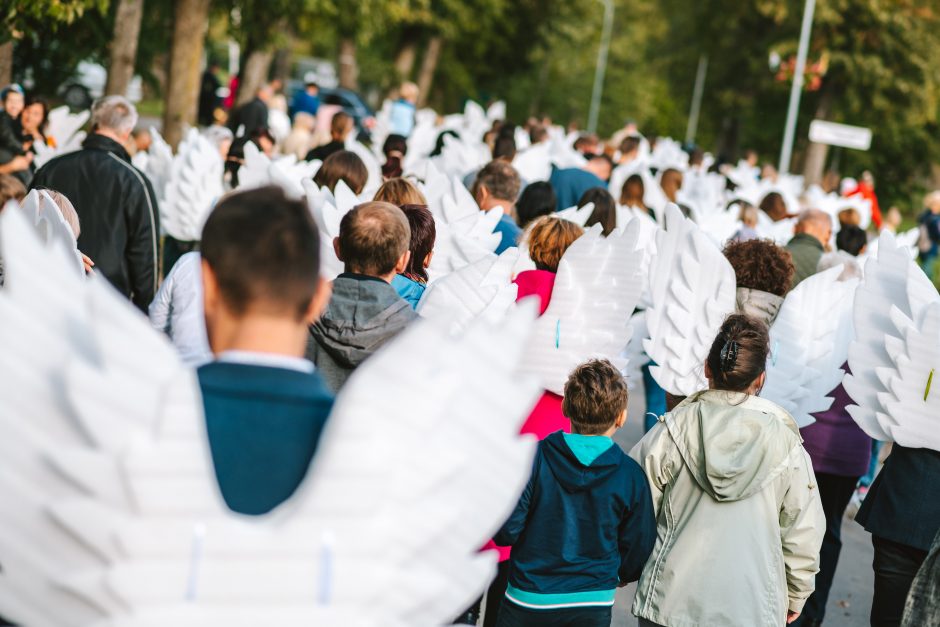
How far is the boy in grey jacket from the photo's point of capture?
3859mm

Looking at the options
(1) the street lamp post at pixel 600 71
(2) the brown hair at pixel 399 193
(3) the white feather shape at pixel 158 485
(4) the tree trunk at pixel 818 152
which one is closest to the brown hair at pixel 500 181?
(2) the brown hair at pixel 399 193

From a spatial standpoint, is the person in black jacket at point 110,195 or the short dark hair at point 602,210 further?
the short dark hair at point 602,210

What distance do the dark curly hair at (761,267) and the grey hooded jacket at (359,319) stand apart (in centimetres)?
231

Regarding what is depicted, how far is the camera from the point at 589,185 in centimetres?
967

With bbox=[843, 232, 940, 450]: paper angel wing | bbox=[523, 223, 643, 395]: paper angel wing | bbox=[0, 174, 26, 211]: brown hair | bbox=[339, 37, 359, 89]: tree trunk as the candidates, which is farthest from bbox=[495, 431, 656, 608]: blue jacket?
bbox=[339, 37, 359, 89]: tree trunk

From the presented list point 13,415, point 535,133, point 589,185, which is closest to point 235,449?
point 13,415

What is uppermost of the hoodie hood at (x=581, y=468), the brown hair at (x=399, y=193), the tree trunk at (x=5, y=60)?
the tree trunk at (x=5, y=60)

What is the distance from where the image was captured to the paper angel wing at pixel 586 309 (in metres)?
5.05

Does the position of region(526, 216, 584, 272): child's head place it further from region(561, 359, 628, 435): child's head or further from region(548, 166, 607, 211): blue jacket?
region(548, 166, 607, 211): blue jacket

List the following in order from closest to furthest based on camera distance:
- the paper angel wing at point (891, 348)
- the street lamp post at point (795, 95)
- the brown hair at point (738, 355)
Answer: the brown hair at point (738, 355), the paper angel wing at point (891, 348), the street lamp post at point (795, 95)

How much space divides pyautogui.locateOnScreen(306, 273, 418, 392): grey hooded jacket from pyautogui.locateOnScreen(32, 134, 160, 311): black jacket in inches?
112

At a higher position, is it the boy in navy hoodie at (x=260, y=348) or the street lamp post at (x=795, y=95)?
the street lamp post at (x=795, y=95)

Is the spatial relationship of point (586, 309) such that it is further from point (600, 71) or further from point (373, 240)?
point (600, 71)

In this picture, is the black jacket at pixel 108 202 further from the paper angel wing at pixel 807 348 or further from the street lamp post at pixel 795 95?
the street lamp post at pixel 795 95
